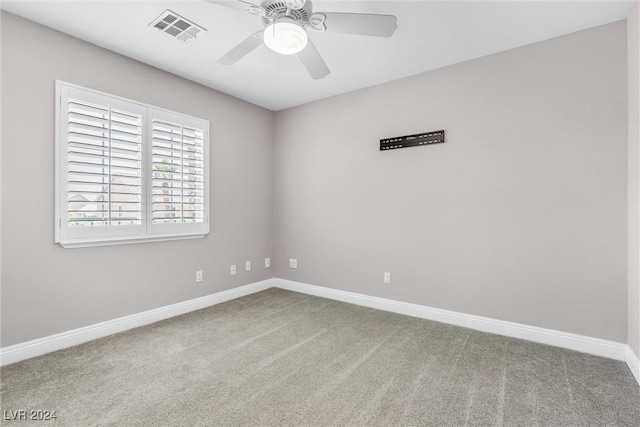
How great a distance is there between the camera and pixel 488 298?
293 centimetres

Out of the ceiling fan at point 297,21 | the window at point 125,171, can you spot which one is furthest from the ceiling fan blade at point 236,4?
the window at point 125,171

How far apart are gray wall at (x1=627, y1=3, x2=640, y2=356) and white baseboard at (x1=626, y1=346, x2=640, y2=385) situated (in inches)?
1.5

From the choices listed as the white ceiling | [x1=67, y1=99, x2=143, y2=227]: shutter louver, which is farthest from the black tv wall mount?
[x1=67, y1=99, x2=143, y2=227]: shutter louver

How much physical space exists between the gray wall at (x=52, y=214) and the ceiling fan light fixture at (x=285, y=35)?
6.33 ft

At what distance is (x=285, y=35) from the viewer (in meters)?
1.80

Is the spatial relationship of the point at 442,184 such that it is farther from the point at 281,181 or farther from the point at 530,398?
the point at 281,181

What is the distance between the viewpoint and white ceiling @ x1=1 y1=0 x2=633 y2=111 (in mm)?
2227

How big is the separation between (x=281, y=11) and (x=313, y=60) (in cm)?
42

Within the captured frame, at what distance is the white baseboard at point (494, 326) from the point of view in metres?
2.42

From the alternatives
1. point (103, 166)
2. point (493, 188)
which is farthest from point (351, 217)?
point (103, 166)

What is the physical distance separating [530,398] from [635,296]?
1.12 metres

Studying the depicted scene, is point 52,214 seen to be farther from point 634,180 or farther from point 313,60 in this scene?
point 634,180

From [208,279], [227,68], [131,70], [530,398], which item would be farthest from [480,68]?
[208,279]

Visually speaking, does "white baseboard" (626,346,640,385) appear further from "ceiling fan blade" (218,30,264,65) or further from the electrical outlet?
"ceiling fan blade" (218,30,264,65)
